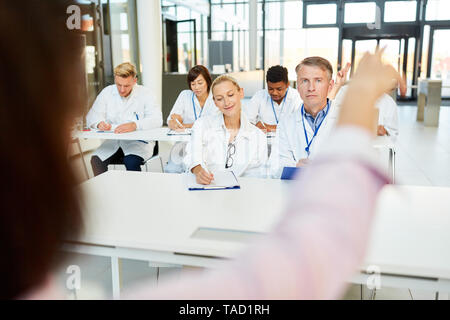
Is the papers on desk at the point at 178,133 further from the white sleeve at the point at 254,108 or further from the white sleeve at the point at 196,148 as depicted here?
the white sleeve at the point at 196,148

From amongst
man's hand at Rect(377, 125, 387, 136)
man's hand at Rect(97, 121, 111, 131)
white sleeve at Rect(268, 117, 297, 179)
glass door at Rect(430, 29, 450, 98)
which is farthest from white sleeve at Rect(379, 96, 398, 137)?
glass door at Rect(430, 29, 450, 98)

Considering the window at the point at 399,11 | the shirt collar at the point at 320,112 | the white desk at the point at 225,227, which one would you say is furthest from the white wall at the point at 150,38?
the window at the point at 399,11

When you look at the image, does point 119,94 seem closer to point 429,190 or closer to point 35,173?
point 429,190

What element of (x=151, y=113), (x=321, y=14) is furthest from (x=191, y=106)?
(x=321, y=14)

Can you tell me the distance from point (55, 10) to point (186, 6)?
12744 millimetres

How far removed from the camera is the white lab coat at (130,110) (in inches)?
173

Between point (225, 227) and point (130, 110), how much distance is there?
10.1 feet

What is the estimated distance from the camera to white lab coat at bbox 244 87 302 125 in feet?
15.2

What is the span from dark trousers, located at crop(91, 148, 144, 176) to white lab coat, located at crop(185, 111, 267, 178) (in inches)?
57.1

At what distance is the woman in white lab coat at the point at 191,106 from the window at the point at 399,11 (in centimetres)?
1202

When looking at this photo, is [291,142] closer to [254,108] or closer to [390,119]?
[390,119]

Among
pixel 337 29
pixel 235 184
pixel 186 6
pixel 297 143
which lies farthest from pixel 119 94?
pixel 337 29

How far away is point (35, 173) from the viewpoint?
15.0 inches

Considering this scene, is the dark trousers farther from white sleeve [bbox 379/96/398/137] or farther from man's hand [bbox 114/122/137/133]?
white sleeve [bbox 379/96/398/137]
